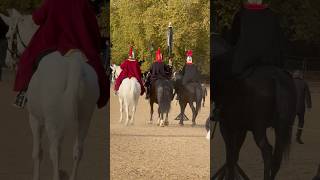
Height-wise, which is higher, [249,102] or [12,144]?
[249,102]

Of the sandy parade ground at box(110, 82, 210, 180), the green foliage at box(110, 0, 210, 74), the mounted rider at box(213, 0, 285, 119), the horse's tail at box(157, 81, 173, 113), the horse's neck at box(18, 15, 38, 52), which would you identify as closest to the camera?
the mounted rider at box(213, 0, 285, 119)

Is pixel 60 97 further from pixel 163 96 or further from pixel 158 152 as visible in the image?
pixel 163 96

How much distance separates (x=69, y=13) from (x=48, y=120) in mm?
1038

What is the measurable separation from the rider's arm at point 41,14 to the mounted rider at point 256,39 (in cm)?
169

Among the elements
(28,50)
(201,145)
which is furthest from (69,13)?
(201,145)

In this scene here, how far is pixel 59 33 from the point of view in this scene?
21.4ft

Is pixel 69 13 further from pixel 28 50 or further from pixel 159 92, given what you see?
pixel 159 92

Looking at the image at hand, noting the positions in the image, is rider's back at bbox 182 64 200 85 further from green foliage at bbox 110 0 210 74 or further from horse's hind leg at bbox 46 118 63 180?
green foliage at bbox 110 0 210 74

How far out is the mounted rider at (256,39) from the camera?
6.45 metres

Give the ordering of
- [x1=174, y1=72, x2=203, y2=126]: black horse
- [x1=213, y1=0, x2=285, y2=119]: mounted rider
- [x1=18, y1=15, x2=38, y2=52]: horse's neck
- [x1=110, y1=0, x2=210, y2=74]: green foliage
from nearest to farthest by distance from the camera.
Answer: [x1=213, y1=0, x2=285, y2=119]: mounted rider
[x1=18, y1=15, x2=38, y2=52]: horse's neck
[x1=174, y1=72, x2=203, y2=126]: black horse
[x1=110, y1=0, x2=210, y2=74]: green foliage

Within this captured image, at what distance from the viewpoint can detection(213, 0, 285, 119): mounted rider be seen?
645 centimetres

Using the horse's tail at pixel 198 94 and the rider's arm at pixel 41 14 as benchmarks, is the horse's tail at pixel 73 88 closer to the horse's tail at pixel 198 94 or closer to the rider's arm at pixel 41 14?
the rider's arm at pixel 41 14

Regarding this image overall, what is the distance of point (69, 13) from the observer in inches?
257

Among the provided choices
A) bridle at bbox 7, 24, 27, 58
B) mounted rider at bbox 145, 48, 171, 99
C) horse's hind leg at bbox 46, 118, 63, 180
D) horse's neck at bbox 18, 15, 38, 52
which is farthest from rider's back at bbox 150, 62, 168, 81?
horse's hind leg at bbox 46, 118, 63, 180
